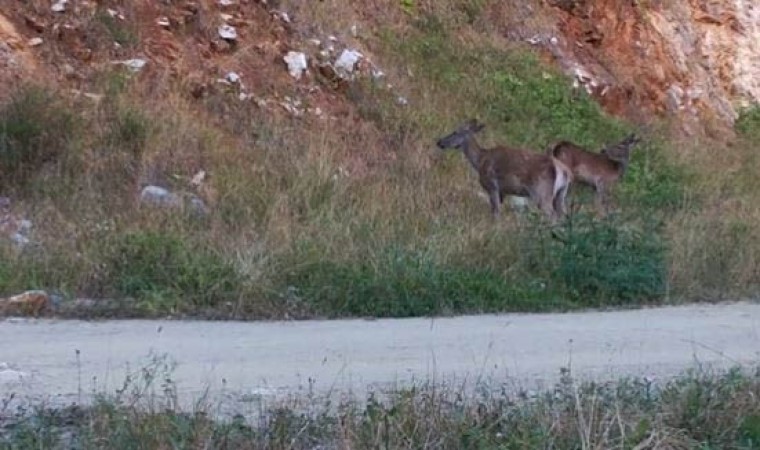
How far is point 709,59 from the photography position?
26562 mm

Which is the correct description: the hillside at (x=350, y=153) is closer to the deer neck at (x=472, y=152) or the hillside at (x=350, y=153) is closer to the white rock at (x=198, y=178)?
the white rock at (x=198, y=178)

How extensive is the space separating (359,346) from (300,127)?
8284 mm

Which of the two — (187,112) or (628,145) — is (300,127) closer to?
(187,112)

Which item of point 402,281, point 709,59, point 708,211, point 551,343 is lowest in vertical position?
point 709,59

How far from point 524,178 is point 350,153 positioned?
2.34 meters

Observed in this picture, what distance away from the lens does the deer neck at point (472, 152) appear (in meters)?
16.8

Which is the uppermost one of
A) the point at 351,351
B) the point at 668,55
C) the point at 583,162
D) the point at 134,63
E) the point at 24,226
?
the point at 351,351

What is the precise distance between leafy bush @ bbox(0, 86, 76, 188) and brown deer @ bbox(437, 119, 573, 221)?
16.6 ft

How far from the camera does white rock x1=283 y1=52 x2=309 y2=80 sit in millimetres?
18266

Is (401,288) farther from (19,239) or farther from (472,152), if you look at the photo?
(472,152)

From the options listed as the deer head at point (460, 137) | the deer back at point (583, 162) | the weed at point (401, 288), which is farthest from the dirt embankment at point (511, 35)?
the weed at point (401, 288)

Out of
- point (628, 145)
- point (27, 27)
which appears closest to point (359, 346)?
point (27, 27)

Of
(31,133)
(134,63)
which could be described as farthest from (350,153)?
(31,133)

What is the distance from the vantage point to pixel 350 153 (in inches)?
672
